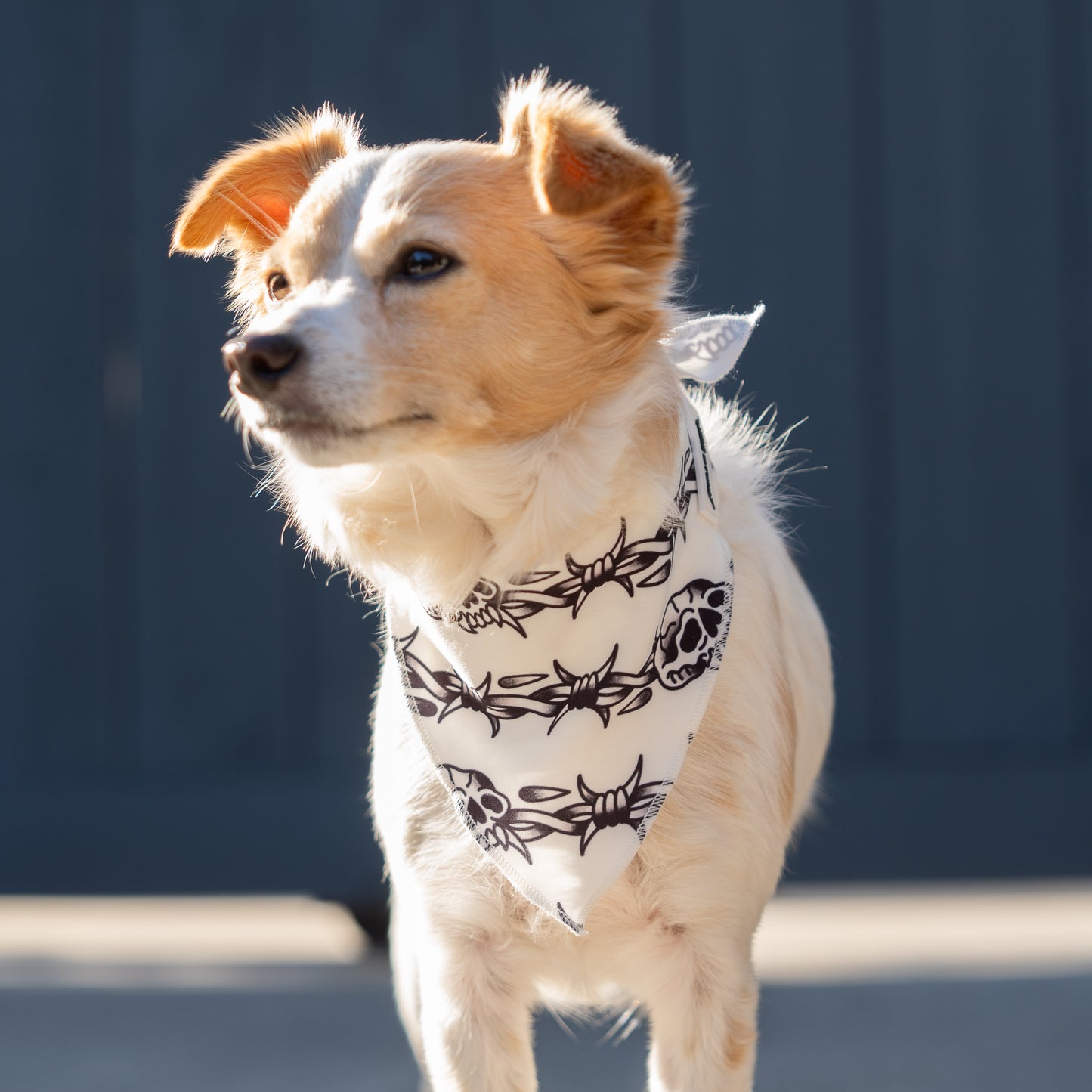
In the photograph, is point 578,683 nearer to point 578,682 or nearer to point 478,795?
point 578,682

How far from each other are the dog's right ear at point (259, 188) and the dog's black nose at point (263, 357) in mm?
563

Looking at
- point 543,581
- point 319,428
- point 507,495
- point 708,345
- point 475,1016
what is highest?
point 708,345

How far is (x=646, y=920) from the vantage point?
191cm

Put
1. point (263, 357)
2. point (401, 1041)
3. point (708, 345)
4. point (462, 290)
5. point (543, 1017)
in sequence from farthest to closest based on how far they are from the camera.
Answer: point (543, 1017)
point (401, 1041)
point (708, 345)
point (462, 290)
point (263, 357)

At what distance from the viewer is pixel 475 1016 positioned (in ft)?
6.27

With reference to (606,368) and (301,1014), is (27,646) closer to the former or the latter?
(301,1014)

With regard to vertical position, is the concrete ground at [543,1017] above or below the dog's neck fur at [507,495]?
below

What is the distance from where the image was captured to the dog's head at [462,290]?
1.72 m

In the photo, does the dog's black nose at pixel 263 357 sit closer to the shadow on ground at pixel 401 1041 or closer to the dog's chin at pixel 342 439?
the dog's chin at pixel 342 439

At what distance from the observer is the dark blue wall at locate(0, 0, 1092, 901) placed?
4332 mm

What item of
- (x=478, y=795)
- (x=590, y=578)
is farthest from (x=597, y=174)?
(x=478, y=795)

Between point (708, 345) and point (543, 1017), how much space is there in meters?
2.13

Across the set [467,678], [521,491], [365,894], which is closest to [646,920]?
[467,678]

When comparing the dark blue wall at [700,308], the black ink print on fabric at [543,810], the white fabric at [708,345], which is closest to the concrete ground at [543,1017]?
the dark blue wall at [700,308]
